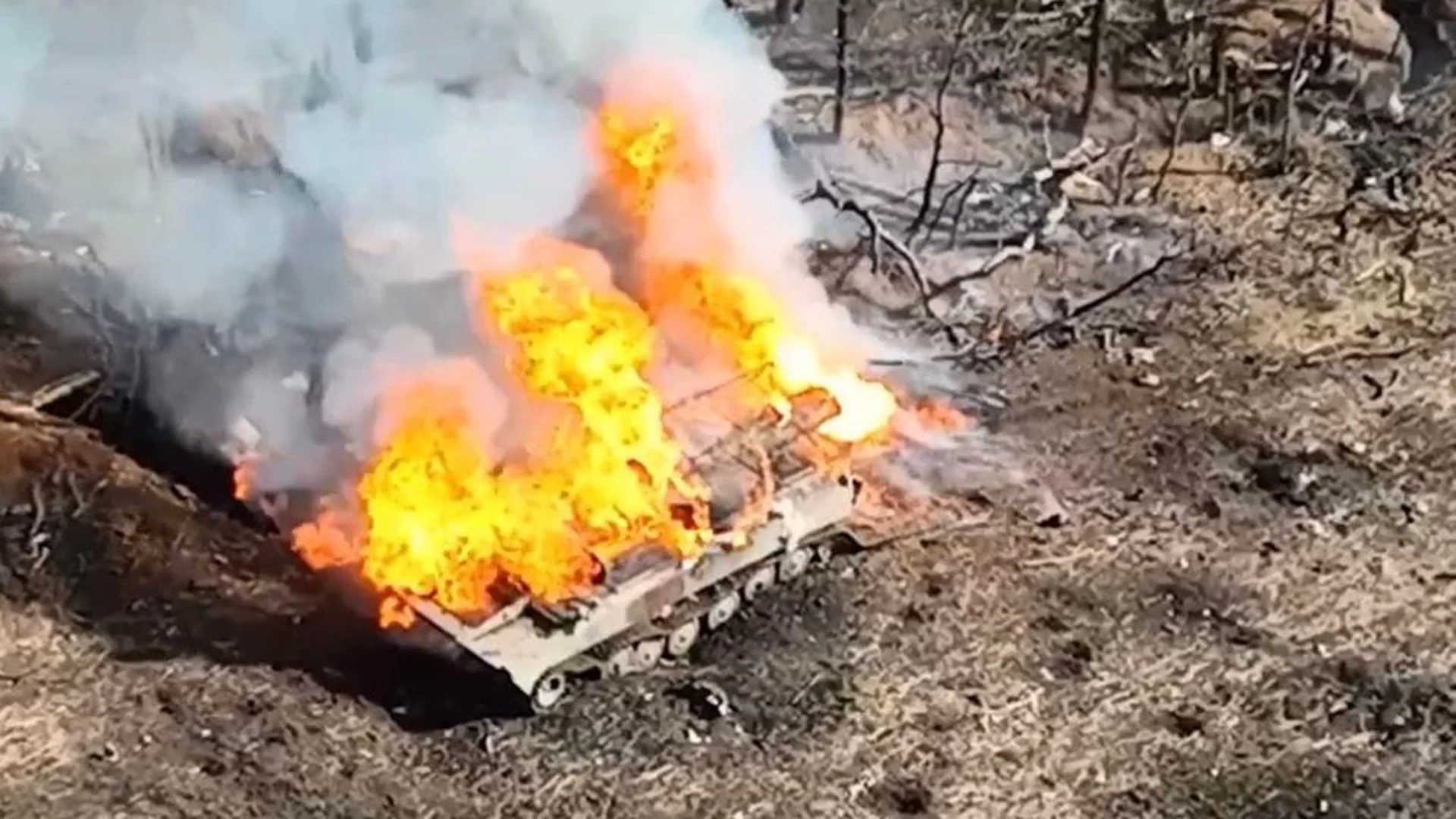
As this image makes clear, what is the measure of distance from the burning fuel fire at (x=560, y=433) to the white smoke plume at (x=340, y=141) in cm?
28

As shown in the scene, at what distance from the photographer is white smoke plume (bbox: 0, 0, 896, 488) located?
18.2 metres

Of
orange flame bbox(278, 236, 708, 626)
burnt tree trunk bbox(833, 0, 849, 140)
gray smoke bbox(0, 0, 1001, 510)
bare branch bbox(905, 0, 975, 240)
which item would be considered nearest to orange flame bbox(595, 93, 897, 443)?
gray smoke bbox(0, 0, 1001, 510)

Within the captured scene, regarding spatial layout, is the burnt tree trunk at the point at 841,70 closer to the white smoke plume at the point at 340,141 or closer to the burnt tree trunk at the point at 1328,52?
the white smoke plume at the point at 340,141

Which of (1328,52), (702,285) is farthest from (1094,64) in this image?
(702,285)

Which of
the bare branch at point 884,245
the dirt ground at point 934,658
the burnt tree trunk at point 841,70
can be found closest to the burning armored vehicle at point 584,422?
the dirt ground at point 934,658

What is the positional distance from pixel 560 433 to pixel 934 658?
297 cm

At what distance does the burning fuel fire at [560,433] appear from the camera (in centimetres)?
1755

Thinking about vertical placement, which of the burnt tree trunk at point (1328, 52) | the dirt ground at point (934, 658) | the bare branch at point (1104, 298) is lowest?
the dirt ground at point (934, 658)

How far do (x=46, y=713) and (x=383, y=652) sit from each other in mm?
2225

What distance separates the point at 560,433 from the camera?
18.1m

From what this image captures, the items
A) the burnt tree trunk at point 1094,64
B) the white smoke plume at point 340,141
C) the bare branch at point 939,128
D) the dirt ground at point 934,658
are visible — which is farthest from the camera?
the burnt tree trunk at point 1094,64

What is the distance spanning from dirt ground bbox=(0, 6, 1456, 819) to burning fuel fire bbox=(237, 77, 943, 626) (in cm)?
65

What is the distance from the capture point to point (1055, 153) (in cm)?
2447

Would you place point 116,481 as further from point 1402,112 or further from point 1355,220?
point 1402,112
